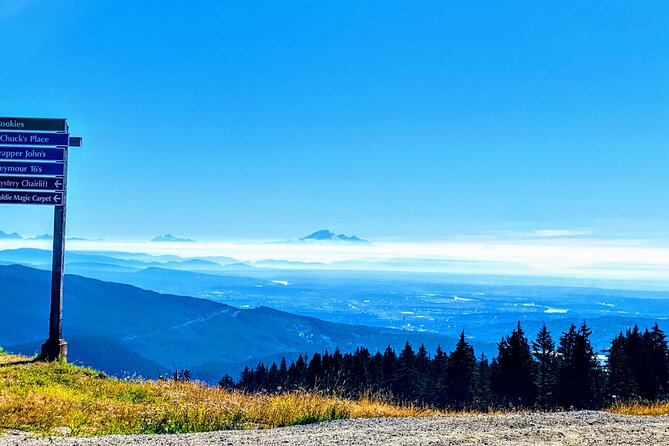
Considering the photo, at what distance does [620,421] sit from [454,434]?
4.38 m

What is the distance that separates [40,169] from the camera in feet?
68.1

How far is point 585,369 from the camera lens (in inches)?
2223

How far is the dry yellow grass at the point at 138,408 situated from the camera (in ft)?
36.8

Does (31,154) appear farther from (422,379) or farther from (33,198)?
(422,379)

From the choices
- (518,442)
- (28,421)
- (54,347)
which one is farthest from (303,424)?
(54,347)

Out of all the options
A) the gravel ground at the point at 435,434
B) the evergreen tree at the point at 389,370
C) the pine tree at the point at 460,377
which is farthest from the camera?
the evergreen tree at the point at 389,370

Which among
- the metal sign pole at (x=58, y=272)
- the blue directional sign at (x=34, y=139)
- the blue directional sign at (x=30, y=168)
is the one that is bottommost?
the metal sign pole at (x=58, y=272)

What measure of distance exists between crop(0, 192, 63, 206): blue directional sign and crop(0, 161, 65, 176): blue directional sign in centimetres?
76

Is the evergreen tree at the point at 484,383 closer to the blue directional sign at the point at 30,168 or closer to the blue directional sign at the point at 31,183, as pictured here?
the blue directional sign at the point at 31,183

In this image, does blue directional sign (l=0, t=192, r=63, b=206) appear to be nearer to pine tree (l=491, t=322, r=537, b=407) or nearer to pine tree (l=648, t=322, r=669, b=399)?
pine tree (l=491, t=322, r=537, b=407)

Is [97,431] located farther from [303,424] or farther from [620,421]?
[620,421]

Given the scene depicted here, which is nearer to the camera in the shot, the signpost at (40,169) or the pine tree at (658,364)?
the signpost at (40,169)

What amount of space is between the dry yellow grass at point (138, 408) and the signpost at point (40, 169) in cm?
482

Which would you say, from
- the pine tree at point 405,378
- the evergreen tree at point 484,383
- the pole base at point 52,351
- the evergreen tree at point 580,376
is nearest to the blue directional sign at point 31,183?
the pole base at point 52,351
